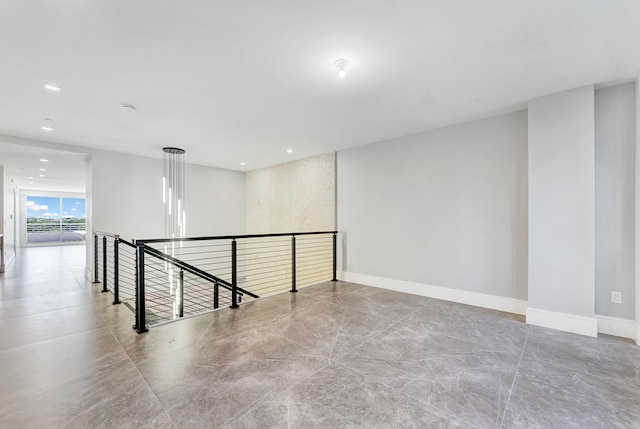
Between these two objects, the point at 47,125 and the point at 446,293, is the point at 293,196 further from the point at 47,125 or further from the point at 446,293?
the point at 47,125

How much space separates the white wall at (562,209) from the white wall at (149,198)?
268 inches

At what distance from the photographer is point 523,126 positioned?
3486mm

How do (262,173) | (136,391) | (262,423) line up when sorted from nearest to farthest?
1. (262,423)
2. (136,391)
3. (262,173)

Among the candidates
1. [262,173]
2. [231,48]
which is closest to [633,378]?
[231,48]

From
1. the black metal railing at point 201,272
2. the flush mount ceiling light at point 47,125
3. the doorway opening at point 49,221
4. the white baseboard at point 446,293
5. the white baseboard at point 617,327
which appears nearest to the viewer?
the white baseboard at point 617,327

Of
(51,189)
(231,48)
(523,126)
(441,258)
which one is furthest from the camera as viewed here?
(51,189)

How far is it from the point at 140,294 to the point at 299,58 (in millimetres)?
2892

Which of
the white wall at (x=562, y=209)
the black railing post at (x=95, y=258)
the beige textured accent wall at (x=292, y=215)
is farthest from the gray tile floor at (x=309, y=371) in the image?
the beige textured accent wall at (x=292, y=215)

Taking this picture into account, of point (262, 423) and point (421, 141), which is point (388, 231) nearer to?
point (421, 141)

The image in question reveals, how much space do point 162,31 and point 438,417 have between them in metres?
3.28

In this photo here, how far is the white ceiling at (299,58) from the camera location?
1870 millimetres

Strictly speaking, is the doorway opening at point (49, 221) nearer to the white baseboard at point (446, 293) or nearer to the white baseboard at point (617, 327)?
the white baseboard at point (446, 293)

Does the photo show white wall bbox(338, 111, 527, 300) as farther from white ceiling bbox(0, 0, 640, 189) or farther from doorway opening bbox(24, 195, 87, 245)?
doorway opening bbox(24, 195, 87, 245)

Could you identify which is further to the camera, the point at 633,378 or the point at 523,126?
the point at 523,126
